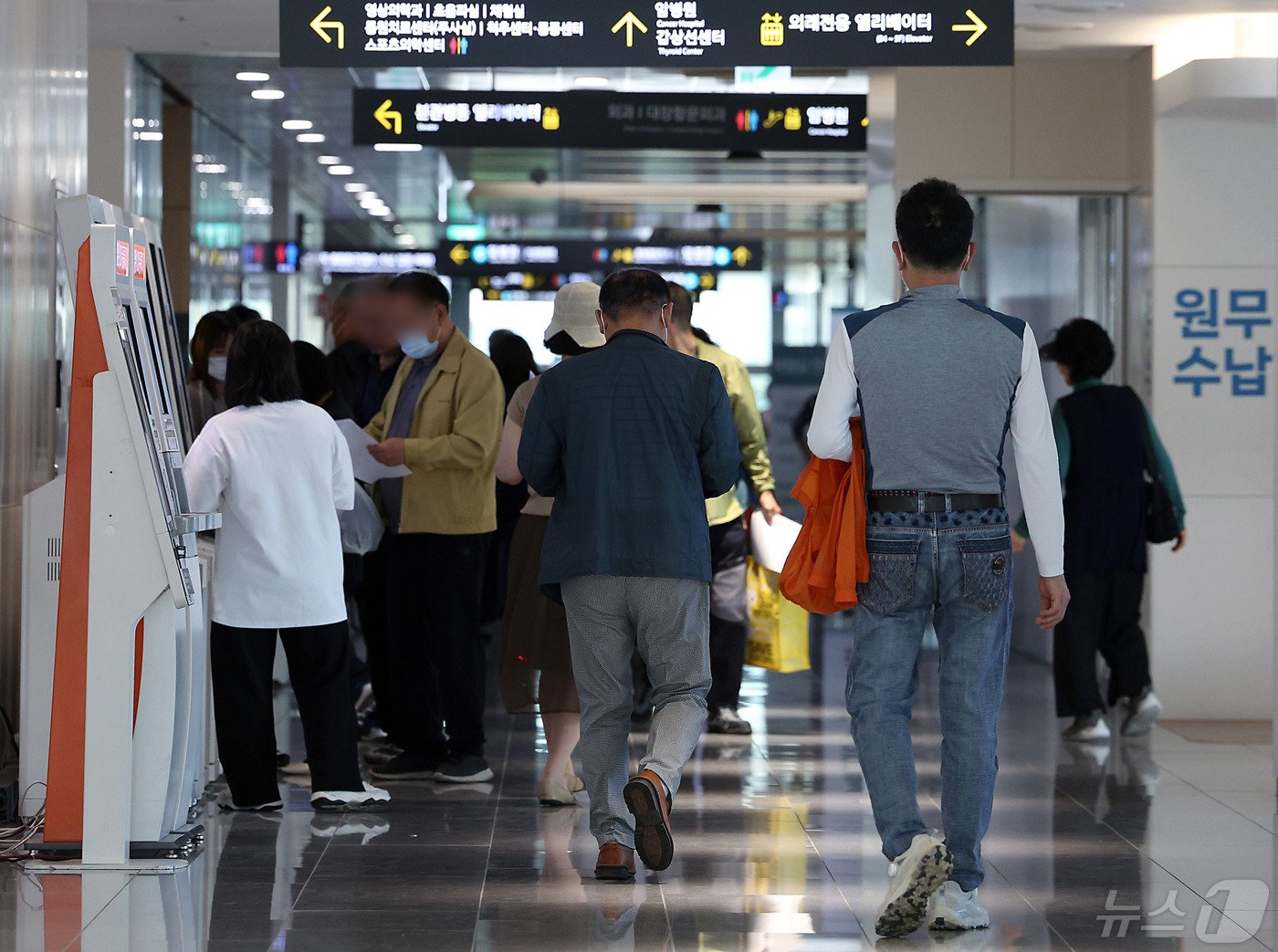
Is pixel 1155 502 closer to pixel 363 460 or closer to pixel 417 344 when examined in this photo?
pixel 417 344

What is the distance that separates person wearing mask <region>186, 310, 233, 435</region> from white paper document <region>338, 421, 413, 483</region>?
81 cm

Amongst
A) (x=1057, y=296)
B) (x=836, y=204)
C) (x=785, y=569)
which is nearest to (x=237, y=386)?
(x=785, y=569)

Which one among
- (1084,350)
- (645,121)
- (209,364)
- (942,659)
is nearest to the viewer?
(942,659)

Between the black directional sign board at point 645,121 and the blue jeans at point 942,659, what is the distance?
462 centimetres

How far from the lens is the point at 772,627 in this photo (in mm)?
7109

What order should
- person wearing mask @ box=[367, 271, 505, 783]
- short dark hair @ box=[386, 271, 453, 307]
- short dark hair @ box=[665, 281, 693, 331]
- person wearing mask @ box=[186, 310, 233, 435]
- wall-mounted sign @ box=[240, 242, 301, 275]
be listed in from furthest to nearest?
wall-mounted sign @ box=[240, 242, 301, 275] < short dark hair @ box=[665, 281, 693, 331] < person wearing mask @ box=[186, 310, 233, 435] < short dark hair @ box=[386, 271, 453, 307] < person wearing mask @ box=[367, 271, 505, 783]

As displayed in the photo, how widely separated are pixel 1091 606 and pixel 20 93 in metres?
4.57

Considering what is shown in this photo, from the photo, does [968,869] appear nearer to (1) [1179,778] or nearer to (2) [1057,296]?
(1) [1179,778]

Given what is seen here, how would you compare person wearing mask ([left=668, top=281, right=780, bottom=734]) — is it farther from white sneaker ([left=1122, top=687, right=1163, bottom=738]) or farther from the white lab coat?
the white lab coat

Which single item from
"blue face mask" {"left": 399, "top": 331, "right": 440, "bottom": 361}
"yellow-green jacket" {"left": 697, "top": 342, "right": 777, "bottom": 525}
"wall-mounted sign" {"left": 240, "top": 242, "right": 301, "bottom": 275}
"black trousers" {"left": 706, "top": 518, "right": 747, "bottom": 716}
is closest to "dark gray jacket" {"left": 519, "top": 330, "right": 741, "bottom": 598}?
"blue face mask" {"left": 399, "top": 331, "right": 440, "bottom": 361}

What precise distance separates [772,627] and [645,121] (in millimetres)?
2681

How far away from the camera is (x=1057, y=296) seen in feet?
30.9

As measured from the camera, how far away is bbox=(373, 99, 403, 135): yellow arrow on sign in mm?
7926

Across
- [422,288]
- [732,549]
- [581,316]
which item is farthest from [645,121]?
[581,316]
